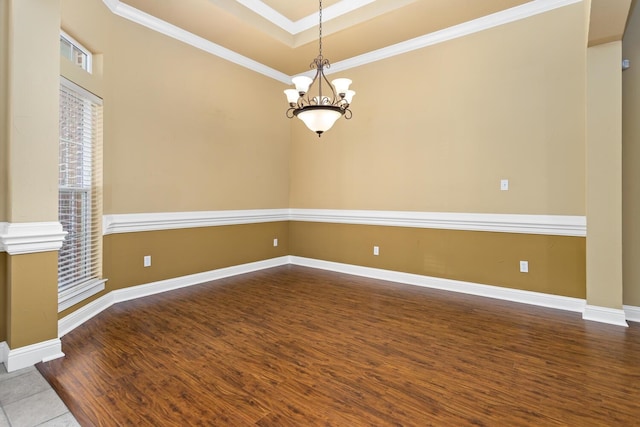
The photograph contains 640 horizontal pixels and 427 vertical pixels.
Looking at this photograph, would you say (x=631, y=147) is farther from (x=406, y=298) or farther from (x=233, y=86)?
(x=233, y=86)

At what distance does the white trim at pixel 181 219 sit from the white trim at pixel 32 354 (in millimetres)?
1250

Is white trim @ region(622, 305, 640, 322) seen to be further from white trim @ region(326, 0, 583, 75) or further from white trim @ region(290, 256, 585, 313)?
white trim @ region(326, 0, 583, 75)

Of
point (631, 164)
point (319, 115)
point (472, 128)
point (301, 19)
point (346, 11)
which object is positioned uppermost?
point (301, 19)

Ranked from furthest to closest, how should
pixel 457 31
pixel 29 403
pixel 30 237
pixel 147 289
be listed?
pixel 457 31, pixel 147 289, pixel 30 237, pixel 29 403

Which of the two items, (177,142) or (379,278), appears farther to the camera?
(379,278)

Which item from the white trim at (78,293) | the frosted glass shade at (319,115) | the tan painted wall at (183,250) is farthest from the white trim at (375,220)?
the frosted glass shade at (319,115)

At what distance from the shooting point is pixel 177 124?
3957 mm

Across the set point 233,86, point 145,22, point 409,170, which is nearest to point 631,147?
point 409,170

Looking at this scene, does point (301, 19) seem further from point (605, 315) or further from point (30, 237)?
point (605, 315)

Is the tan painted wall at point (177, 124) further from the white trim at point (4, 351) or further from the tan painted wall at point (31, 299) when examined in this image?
the white trim at point (4, 351)

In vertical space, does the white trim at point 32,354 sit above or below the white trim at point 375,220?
below

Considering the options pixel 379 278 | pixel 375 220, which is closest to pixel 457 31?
pixel 375 220

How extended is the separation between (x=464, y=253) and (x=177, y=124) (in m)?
3.83

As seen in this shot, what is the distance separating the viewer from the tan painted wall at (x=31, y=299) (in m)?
2.15
